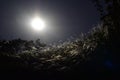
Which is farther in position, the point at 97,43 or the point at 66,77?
the point at 97,43

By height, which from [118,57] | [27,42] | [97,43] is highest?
[27,42]

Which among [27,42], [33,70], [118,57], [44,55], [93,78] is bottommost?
[93,78]

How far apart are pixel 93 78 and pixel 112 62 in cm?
154

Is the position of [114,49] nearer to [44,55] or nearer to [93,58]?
[93,58]

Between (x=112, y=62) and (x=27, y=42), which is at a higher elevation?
(x=27, y=42)

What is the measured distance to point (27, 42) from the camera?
2264cm

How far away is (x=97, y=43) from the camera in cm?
1205

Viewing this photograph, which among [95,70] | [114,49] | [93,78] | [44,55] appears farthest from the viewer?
[44,55]

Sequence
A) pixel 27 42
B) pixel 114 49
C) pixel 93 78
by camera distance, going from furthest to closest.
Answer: pixel 27 42 < pixel 114 49 < pixel 93 78

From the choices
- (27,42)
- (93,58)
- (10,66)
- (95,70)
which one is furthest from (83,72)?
(27,42)

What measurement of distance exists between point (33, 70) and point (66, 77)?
168cm

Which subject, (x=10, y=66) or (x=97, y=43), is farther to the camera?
(x=97, y=43)

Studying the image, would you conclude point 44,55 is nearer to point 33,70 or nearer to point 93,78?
point 33,70

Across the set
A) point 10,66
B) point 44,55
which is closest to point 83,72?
point 10,66
